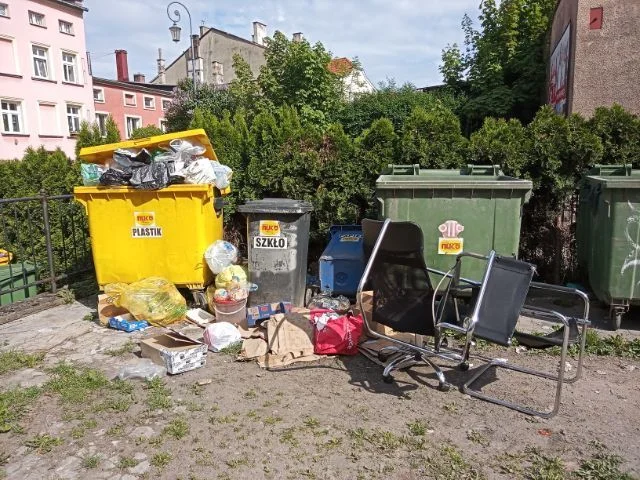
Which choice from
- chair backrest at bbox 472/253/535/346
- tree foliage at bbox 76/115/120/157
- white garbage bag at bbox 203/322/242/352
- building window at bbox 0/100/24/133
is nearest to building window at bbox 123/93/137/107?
building window at bbox 0/100/24/133

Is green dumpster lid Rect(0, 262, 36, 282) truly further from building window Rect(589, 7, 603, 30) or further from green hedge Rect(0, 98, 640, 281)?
building window Rect(589, 7, 603, 30)

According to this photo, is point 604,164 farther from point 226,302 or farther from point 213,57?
point 213,57

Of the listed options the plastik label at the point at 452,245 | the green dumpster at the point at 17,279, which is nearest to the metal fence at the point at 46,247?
the green dumpster at the point at 17,279

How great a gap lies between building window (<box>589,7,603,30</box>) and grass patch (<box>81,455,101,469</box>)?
33.8ft

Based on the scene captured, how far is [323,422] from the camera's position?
3.11m

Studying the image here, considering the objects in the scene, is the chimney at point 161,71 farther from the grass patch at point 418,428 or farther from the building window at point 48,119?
the grass patch at point 418,428

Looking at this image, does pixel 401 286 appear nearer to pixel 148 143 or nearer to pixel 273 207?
pixel 273 207

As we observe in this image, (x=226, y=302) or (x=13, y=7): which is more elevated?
(x=13, y=7)

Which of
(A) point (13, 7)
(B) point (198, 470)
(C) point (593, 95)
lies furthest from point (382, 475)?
(A) point (13, 7)

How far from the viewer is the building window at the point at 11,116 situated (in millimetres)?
24594

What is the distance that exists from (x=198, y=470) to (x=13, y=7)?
98.1 feet

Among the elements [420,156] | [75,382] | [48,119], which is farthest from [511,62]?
[48,119]

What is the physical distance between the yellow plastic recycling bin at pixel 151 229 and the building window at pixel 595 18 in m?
7.91

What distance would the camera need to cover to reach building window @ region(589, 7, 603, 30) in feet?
29.6
